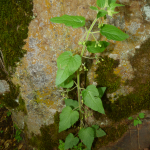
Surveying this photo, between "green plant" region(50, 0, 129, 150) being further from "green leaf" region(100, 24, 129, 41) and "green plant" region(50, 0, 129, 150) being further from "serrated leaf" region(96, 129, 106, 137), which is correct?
"serrated leaf" region(96, 129, 106, 137)

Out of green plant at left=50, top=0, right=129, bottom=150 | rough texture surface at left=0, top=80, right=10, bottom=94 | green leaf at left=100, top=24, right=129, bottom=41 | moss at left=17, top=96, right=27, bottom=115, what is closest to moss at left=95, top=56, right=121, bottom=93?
green plant at left=50, top=0, right=129, bottom=150

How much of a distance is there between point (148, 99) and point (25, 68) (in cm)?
240

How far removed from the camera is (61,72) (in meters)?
1.18

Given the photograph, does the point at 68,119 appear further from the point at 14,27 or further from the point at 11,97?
the point at 14,27

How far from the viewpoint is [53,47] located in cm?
187

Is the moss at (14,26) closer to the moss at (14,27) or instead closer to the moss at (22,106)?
the moss at (14,27)

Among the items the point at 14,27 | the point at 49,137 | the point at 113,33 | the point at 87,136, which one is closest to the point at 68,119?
the point at 87,136

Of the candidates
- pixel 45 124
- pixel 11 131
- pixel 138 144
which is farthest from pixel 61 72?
pixel 11 131

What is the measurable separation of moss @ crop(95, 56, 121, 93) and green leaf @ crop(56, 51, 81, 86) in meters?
1.01

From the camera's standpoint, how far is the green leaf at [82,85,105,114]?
138 cm

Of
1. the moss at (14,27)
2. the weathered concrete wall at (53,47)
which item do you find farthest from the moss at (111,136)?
the moss at (14,27)

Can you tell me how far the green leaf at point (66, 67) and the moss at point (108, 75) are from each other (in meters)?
1.01

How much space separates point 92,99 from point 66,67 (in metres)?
0.55

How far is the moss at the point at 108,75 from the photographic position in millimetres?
2101
